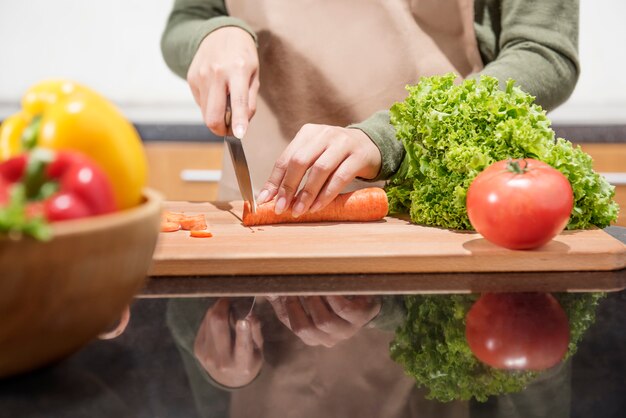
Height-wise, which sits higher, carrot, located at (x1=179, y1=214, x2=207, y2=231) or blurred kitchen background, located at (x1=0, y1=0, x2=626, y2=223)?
carrot, located at (x1=179, y1=214, x2=207, y2=231)

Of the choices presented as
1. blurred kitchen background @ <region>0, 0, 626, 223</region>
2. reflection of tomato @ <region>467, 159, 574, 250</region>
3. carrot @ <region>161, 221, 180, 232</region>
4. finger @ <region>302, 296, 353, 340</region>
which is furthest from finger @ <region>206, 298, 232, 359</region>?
blurred kitchen background @ <region>0, 0, 626, 223</region>

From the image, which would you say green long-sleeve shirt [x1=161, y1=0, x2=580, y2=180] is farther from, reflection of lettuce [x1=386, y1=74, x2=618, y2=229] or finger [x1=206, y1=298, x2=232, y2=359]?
finger [x1=206, y1=298, x2=232, y2=359]

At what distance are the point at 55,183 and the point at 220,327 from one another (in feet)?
1.07

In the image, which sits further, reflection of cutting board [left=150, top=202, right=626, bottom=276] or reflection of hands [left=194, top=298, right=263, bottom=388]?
reflection of cutting board [left=150, top=202, right=626, bottom=276]

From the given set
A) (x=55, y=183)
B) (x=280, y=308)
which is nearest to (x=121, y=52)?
(x=280, y=308)

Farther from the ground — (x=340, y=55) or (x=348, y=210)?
(x=340, y=55)

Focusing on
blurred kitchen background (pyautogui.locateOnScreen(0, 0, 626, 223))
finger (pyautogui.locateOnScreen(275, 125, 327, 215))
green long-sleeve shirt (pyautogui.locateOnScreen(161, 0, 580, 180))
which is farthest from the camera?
blurred kitchen background (pyautogui.locateOnScreen(0, 0, 626, 223))

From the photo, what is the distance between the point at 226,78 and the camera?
1.58m

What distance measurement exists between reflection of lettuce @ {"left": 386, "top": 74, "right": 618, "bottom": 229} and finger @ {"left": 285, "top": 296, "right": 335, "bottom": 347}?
Answer: 50cm

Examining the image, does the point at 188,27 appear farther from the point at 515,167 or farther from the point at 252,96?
the point at 515,167

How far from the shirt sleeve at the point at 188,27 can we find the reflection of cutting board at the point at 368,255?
2.08 feet

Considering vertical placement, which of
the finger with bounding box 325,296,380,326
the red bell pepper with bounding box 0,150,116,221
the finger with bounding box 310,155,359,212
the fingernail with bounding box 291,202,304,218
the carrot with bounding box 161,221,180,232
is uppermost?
the red bell pepper with bounding box 0,150,116,221

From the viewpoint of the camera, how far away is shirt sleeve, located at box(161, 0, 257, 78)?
1.78 metres

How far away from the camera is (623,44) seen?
300 centimetres
